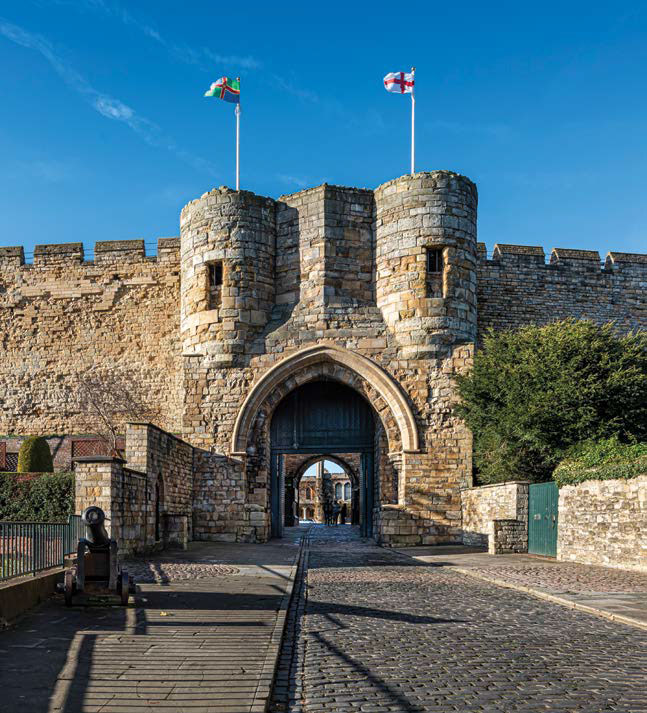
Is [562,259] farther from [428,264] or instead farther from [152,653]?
[152,653]

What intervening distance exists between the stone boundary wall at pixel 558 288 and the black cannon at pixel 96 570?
15596mm

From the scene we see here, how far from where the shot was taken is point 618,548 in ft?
37.2

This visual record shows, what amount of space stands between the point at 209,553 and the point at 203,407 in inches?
203

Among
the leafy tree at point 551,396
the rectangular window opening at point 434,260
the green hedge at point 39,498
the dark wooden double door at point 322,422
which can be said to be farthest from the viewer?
the dark wooden double door at point 322,422

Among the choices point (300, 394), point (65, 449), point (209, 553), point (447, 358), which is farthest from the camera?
point (65, 449)

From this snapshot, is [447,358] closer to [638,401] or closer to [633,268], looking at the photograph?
[638,401]

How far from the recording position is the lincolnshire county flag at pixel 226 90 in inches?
782

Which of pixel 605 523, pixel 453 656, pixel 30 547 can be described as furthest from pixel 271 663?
pixel 605 523

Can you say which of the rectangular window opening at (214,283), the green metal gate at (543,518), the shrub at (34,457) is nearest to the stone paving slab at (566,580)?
the green metal gate at (543,518)

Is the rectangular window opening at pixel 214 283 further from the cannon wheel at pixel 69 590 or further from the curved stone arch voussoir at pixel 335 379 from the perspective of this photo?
the cannon wheel at pixel 69 590

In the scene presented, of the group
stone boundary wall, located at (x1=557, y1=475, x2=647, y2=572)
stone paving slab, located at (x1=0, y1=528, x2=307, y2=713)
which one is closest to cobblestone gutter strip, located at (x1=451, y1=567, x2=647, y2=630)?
stone boundary wall, located at (x1=557, y1=475, x2=647, y2=572)

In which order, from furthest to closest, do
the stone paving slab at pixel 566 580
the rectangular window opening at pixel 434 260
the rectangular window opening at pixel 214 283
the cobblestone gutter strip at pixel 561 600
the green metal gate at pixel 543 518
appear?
the rectangular window opening at pixel 214 283
the rectangular window opening at pixel 434 260
the green metal gate at pixel 543 518
the stone paving slab at pixel 566 580
the cobblestone gutter strip at pixel 561 600

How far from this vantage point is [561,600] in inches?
311

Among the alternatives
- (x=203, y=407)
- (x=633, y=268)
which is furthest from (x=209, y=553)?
(x=633, y=268)
